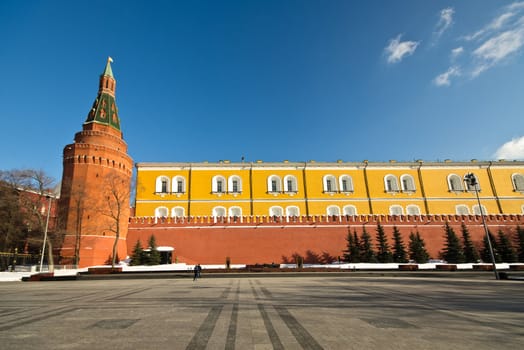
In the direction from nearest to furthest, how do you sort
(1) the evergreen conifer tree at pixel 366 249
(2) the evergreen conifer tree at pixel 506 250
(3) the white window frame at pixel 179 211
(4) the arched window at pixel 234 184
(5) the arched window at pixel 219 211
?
(1) the evergreen conifer tree at pixel 366 249, (2) the evergreen conifer tree at pixel 506 250, (3) the white window frame at pixel 179 211, (5) the arched window at pixel 219 211, (4) the arched window at pixel 234 184

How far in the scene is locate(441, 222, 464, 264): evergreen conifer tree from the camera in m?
24.5

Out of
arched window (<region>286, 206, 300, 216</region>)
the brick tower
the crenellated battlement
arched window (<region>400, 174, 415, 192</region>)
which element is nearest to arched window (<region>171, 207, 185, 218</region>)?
the crenellated battlement

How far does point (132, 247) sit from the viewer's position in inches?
1017

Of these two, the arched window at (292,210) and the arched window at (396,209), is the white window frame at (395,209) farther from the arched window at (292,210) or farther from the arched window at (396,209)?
the arched window at (292,210)

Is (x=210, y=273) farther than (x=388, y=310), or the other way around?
(x=210, y=273)

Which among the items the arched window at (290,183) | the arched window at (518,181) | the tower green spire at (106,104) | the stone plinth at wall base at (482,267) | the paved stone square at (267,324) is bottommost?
the stone plinth at wall base at (482,267)

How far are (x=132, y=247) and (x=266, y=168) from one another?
16.2 metres

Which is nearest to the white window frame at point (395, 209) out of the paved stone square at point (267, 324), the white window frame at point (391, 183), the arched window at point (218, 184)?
the white window frame at point (391, 183)

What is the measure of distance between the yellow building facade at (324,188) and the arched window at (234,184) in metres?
0.11

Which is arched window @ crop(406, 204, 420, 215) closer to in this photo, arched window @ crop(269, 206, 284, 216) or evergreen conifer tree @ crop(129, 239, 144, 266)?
arched window @ crop(269, 206, 284, 216)

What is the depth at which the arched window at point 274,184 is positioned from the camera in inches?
1311

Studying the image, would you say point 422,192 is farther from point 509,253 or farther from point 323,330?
point 323,330

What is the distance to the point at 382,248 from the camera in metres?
25.1

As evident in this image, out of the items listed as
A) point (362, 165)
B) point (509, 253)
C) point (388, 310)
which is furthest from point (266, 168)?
point (388, 310)
